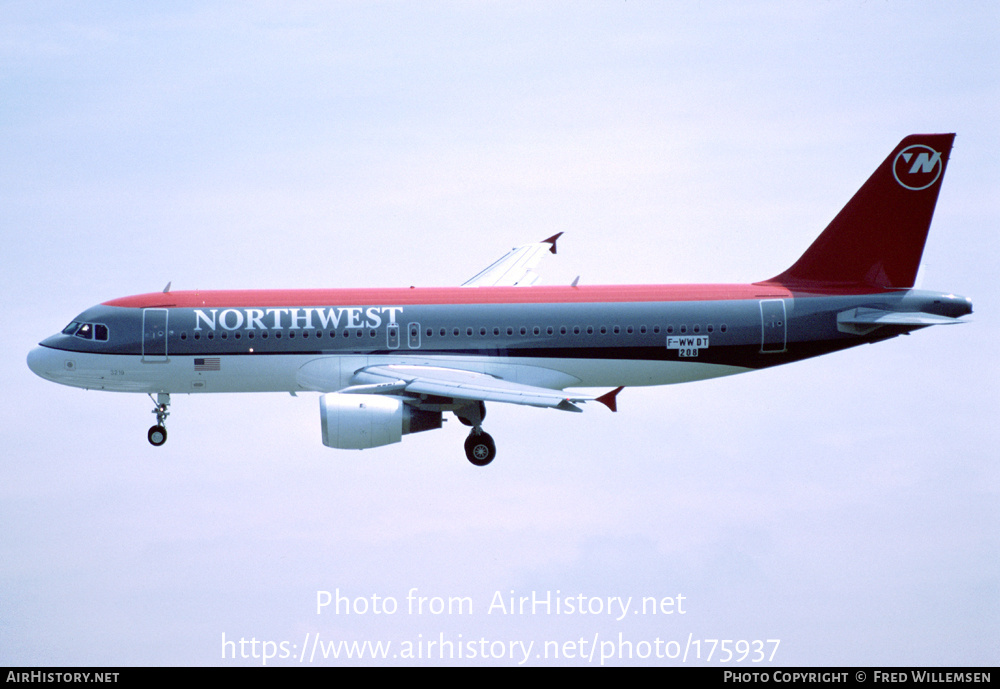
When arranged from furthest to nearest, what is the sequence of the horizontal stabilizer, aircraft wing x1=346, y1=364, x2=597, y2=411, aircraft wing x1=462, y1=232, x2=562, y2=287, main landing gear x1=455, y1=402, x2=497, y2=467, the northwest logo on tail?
aircraft wing x1=462, y1=232, x2=562, y2=287
the northwest logo on tail
the horizontal stabilizer
main landing gear x1=455, y1=402, x2=497, y2=467
aircraft wing x1=346, y1=364, x2=597, y2=411

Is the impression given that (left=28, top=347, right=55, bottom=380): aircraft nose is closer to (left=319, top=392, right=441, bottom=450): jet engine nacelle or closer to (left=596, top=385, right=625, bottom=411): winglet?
(left=319, top=392, right=441, bottom=450): jet engine nacelle

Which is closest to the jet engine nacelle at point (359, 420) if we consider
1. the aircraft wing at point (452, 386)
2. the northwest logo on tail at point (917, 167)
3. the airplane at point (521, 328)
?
the aircraft wing at point (452, 386)

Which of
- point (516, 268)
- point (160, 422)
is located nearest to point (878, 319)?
point (516, 268)

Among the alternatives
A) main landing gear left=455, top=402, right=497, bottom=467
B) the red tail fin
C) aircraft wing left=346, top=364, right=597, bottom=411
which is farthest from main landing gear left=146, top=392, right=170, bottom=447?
the red tail fin

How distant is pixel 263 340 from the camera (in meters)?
33.1

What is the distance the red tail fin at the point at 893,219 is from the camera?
3425cm

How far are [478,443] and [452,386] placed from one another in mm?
2610

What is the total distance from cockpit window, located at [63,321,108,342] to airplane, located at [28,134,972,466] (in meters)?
0.05

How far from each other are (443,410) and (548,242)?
1161cm

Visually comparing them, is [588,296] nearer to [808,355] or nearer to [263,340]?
[808,355]

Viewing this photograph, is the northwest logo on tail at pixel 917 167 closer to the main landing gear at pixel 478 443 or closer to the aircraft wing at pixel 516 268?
the aircraft wing at pixel 516 268

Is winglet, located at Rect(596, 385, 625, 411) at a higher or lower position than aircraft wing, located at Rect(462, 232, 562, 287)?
lower

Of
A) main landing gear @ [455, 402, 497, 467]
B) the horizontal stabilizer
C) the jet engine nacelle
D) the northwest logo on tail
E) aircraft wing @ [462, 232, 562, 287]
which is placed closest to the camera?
the jet engine nacelle

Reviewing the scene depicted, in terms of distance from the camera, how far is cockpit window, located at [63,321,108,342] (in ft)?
110
